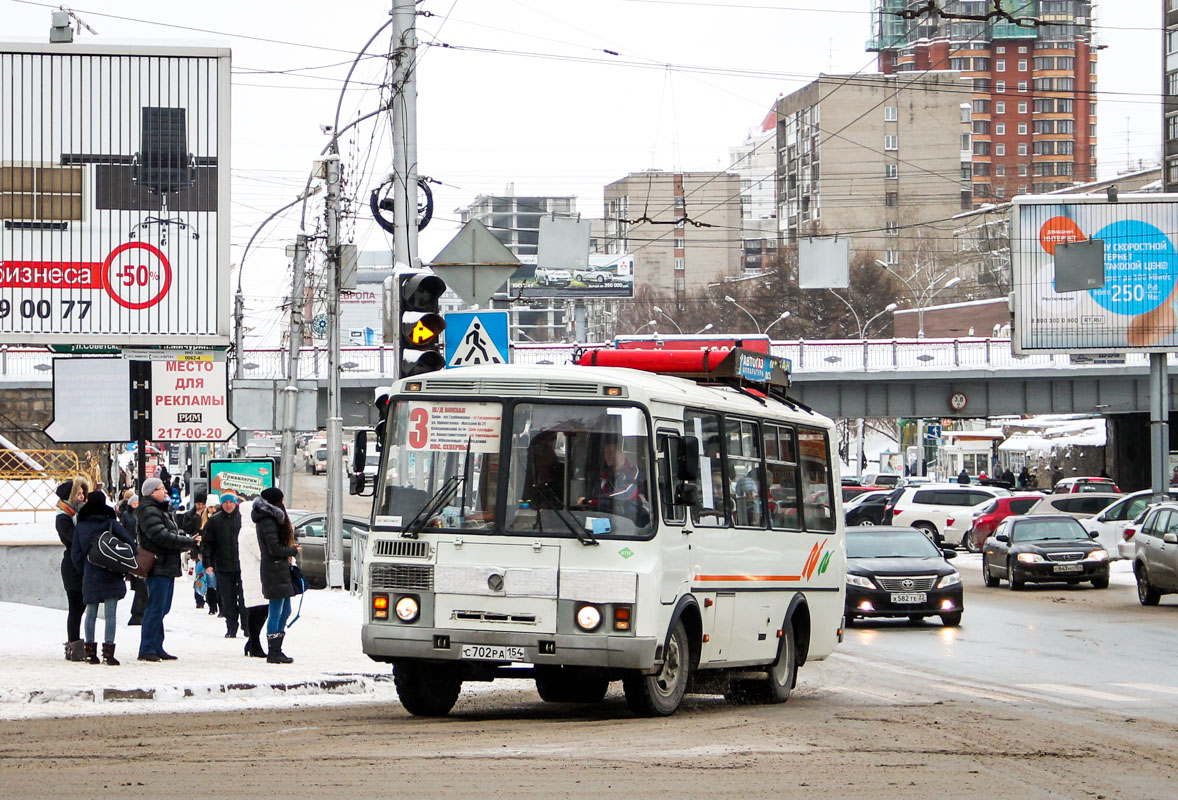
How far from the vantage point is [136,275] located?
22.1 m

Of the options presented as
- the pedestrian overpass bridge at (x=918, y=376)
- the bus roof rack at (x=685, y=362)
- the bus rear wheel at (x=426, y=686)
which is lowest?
the bus rear wheel at (x=426, y=686)

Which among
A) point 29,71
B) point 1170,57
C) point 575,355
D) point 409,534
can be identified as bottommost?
point 409,534

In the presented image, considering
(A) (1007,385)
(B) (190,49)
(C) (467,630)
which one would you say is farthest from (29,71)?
(A) (1007,385)

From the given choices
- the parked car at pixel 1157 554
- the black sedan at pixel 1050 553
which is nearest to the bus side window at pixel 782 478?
the parked car at pixel 1157 554

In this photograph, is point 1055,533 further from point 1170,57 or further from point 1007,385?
point 1170,57

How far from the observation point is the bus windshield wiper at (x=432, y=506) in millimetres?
11406

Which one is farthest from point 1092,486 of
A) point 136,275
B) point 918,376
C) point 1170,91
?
point 136,275

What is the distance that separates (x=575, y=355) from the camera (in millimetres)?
14039

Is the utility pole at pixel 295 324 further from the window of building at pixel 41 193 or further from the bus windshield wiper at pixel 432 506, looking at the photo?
the bus windshield wiper at pixel 432 506

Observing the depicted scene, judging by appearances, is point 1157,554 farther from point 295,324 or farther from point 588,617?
point 295,324

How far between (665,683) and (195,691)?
11.9 feet

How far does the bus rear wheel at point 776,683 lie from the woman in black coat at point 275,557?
4106mm

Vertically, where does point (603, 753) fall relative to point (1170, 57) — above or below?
below

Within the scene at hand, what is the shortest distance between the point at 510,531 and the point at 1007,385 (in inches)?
1846
